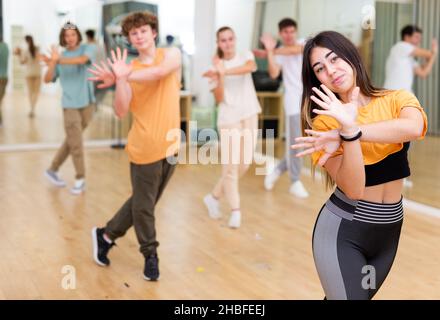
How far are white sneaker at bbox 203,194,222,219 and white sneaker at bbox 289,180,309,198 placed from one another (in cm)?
95

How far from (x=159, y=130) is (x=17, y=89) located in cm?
499

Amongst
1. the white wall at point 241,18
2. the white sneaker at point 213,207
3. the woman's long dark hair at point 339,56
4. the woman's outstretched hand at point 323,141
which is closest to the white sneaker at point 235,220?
the white sneaker at point 213,207

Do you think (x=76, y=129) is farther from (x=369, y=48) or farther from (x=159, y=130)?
(x=369, y=48)

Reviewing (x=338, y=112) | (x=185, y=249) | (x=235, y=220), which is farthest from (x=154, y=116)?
(x=338, y=112)

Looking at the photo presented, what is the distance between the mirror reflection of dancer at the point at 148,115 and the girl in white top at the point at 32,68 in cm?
474

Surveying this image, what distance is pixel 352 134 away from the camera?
1495 mm

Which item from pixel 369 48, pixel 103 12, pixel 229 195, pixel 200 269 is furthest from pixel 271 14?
pixel 200 269

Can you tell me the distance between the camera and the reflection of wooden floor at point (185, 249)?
3129mm

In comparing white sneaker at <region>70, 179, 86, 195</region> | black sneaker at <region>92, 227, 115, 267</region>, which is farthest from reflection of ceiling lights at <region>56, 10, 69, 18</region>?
black sneaker at <region>92, 227, 115, 267</region>

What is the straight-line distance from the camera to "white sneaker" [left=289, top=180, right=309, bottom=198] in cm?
524

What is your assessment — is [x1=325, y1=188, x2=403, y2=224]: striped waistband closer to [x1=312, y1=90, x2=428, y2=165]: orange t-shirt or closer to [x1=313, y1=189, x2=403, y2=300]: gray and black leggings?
[x1=313, y1=189, x2=403, y2=300]: gray and black leggings

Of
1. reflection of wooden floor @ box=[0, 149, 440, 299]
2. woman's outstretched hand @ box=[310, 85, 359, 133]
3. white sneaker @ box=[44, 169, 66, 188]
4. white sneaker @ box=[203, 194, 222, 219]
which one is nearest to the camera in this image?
woman's outstretched hand @ box=[310, 85, 359, 133]

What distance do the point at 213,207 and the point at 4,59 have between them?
397cm

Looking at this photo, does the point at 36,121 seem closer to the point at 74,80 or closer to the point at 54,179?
the point at 54,179
